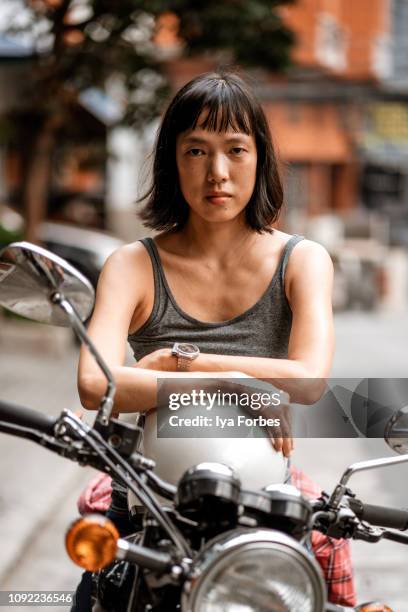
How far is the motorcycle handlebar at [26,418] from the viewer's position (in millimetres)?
1616

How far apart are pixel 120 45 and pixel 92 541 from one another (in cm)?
1031

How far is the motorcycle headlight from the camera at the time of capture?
1440 millimetres

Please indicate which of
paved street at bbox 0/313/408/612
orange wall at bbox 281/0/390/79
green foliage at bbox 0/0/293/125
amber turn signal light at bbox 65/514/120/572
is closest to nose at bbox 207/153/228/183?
paved street at bbox 0/313/408/612

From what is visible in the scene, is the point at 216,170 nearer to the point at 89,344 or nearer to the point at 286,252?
the point at 286,252

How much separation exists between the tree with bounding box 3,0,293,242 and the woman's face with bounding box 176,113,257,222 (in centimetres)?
826

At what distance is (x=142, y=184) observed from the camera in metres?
2.61

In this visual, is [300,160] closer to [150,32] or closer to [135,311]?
[150,32]

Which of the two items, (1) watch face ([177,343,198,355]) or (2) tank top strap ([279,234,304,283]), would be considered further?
(2) tank top strap ([279,234,304,283])

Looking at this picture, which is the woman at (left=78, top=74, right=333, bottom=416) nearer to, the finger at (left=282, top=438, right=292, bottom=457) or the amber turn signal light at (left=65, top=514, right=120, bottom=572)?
the finger at (left=282, top=438, right=292, bottom=457)

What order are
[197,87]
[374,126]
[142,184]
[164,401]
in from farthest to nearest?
1. [374,126]
2. [142,184]
3. [197,87]
4. [164,401]

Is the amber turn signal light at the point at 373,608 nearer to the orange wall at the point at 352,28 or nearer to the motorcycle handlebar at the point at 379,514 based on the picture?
the motorcycle handlebar at the point at 379,514

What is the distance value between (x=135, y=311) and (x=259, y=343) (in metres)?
0.27

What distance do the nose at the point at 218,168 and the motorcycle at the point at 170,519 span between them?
475mm

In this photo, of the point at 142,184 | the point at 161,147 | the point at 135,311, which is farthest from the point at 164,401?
the point at 142,184
